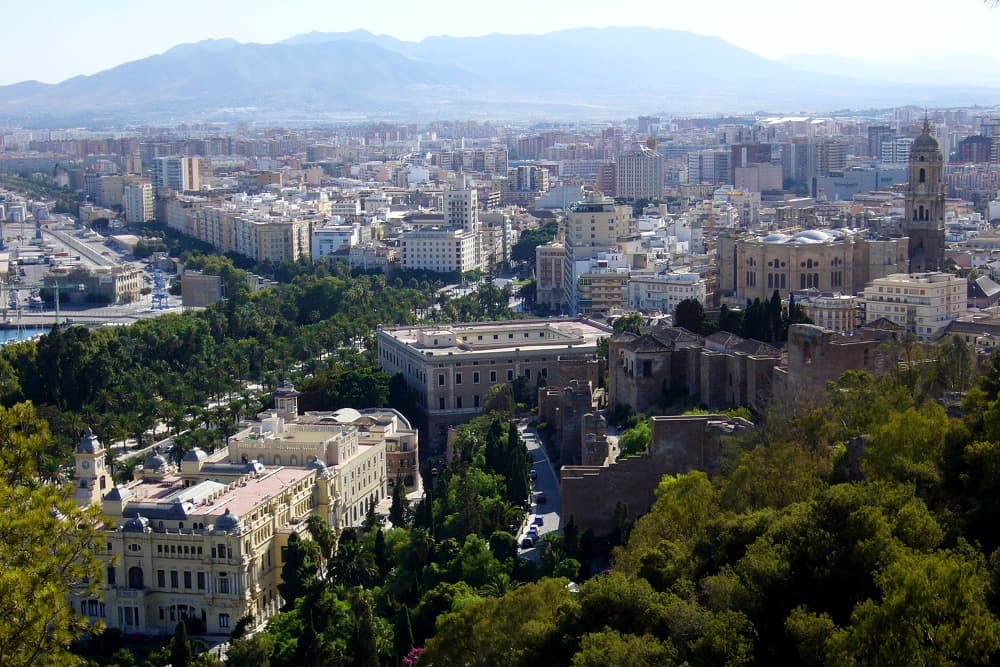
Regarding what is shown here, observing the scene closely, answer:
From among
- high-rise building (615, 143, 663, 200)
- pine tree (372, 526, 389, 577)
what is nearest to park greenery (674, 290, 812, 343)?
pine tree (372, 526, 389, 577)

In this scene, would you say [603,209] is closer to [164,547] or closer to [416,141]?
[164,547]

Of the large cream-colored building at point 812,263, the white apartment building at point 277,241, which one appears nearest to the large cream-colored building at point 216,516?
the large cream-colored building at point 812,263

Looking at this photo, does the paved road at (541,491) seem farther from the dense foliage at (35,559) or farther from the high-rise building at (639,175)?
the high-rise building at (639,175)

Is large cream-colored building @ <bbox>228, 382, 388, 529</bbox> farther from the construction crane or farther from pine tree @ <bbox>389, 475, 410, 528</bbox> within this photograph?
the construction crane

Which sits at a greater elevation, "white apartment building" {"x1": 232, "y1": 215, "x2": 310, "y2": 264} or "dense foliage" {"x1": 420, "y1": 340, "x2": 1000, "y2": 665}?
"dense foliage" {"x1": 420, "y1": 340, "x2": 1000, "y2": 665}

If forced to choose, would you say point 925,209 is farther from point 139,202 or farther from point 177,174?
point 177,174

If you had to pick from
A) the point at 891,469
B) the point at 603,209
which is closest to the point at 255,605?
the point at 891,469
